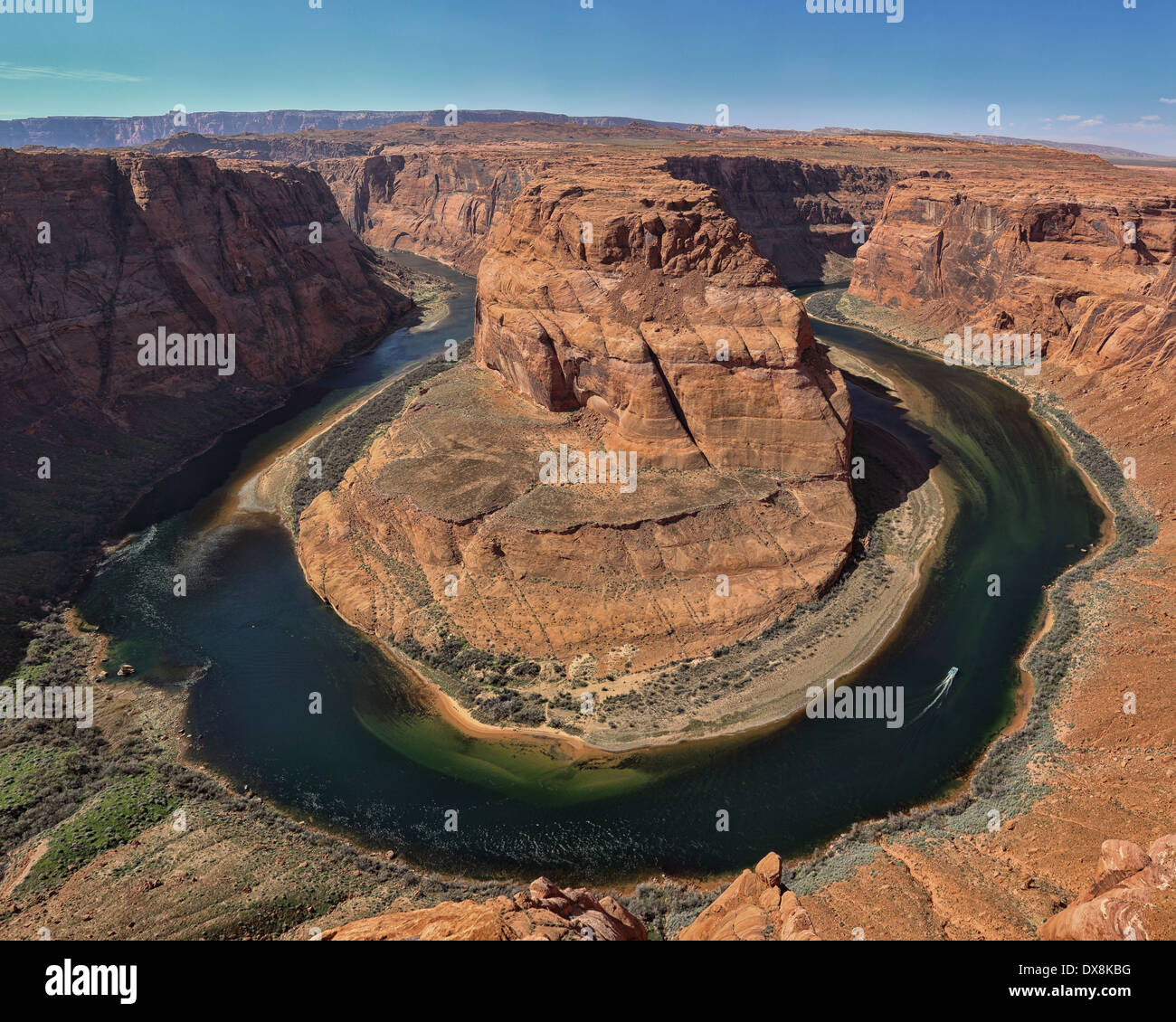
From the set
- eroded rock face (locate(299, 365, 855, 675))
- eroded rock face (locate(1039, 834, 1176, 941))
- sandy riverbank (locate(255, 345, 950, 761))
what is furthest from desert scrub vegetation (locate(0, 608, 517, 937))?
eroded rock face (locate(1039, 834, 1176, 941))

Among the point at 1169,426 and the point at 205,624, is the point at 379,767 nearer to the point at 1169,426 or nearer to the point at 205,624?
the point at 205,624

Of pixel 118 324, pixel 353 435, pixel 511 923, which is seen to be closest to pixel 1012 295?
pixel 353 435

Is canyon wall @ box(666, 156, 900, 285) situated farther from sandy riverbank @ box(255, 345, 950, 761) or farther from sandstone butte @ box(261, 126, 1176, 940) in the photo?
sandy riverbank @ box(255, 345, 950, 761)

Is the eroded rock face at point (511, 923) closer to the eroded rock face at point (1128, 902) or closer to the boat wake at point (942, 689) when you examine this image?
the eroded rock face at point (1128, 902)

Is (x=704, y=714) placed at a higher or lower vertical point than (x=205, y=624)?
lower

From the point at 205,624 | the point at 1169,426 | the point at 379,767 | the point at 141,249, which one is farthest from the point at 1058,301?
the point at 141,249

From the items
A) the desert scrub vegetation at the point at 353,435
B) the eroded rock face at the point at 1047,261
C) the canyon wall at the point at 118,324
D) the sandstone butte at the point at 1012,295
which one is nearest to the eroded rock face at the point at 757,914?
the sandstone butte at the point at 1012,295

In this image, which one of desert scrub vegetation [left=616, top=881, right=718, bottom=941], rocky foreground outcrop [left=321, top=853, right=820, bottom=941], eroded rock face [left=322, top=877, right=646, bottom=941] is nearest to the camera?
eroded rock face [left=322, top=877, right=646, bottom=941]
